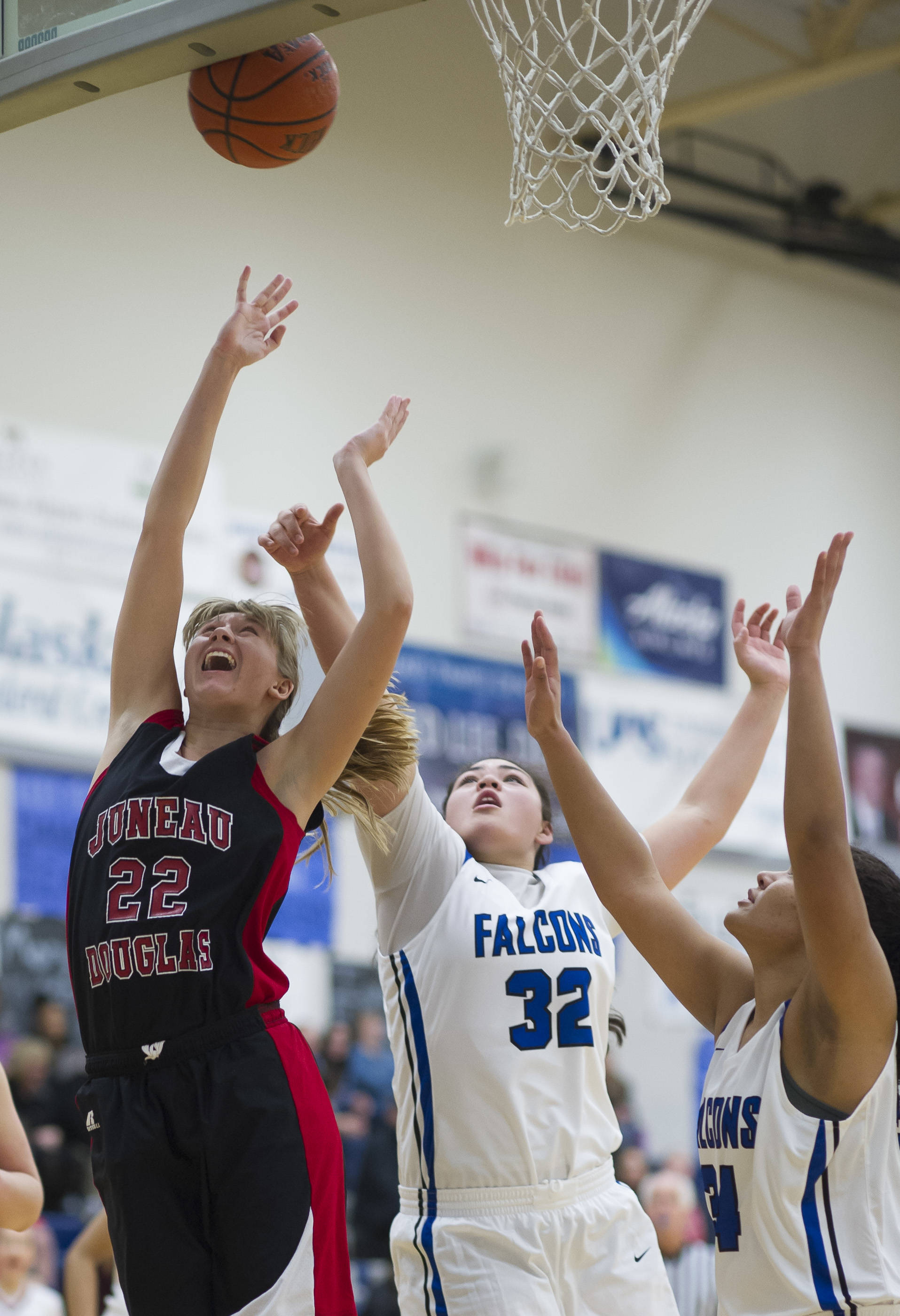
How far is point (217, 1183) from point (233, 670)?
37.9 inches

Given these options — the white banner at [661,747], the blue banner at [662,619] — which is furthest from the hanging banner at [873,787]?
the blue banner at [662,619]

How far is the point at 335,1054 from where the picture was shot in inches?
354

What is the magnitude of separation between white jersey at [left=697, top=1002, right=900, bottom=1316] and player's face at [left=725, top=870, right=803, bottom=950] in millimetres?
188

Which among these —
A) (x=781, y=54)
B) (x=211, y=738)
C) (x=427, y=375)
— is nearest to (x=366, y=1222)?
(x=427, y=375)

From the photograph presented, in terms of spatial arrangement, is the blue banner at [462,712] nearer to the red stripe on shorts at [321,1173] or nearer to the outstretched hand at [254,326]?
the outstretched hand at [254,326]

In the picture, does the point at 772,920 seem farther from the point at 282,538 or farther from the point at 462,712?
the point at 462,712

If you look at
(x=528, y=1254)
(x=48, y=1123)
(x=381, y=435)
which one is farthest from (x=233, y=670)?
(x=48, y=1123)

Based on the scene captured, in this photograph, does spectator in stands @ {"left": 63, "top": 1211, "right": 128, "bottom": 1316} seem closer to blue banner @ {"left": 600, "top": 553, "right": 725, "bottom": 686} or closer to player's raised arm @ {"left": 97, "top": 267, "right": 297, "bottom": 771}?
player's raised arm @ {"left": 97, "top": 267, "right": 297, "bottom": 771}

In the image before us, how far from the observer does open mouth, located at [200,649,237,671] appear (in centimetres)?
305

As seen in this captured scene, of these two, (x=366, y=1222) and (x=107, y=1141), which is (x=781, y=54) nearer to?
(x=366, y=1222)

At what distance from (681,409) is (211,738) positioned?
9.31 m

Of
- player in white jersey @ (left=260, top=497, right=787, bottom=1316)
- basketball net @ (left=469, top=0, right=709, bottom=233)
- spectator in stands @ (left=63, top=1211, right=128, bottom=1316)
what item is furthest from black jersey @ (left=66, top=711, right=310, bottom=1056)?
spectator in stands @ (left=63, top=1211, right=128, bottom=1316)

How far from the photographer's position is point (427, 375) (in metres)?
10.5

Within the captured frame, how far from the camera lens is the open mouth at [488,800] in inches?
155
